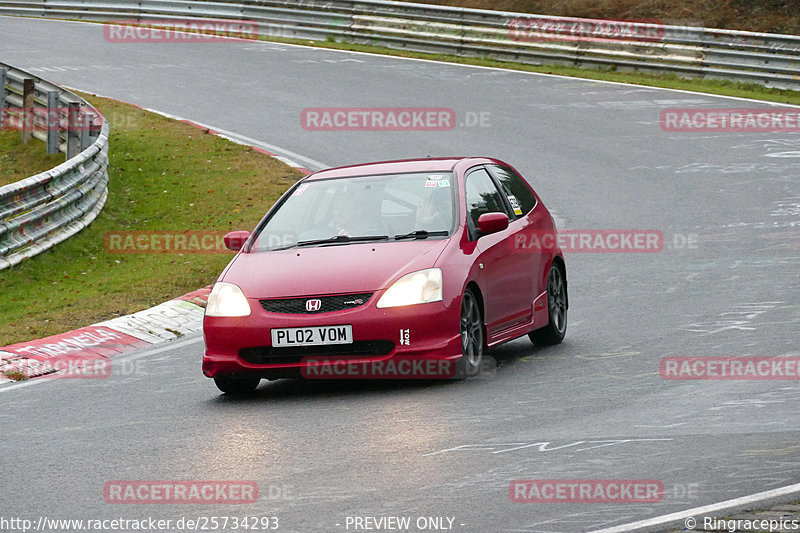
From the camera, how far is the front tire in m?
9.46

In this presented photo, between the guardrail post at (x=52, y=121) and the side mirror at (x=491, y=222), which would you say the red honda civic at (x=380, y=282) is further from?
the guardrail post at (x=52, y=121)

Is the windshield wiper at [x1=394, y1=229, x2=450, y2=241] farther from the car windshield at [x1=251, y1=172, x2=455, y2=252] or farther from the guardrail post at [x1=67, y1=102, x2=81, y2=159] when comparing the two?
the guardrail post at [x1=67, y1=102, x2=81, y2=159]

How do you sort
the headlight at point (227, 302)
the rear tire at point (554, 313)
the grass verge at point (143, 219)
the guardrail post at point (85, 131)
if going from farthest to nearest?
the guardrail post at point (85, 131)
the grass verge at point (143, 219)
the rear tire at point (554, 313)
the headlight at point (227, 302)


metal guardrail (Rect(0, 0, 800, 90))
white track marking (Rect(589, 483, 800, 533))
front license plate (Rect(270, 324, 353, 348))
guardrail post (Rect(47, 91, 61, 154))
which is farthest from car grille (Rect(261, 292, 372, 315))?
metal guardrail (Rect(0, 0, 800, 90))

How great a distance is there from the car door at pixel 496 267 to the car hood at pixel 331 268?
495 millimetres

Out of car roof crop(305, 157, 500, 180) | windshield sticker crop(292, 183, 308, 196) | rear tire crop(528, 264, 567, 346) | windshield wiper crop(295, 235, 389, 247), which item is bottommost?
rear tire crop(528, 264, 567, 346)

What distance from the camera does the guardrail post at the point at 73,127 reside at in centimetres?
1905

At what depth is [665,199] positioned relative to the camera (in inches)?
719

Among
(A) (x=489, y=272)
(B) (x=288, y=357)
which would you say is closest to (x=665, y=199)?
(A) (x=489, y=272)

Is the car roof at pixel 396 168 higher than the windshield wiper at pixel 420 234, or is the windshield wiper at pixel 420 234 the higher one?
the car roof at pixel 396 168

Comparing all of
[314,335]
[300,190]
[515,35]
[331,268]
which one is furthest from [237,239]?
[515,35]

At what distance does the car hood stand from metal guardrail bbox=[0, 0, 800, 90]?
18.8 meters

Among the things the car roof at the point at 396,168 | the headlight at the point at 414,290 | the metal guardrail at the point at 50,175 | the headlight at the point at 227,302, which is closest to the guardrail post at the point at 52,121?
the metal guardrail at the point at 50,175

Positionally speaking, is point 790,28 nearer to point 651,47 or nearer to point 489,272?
point 651,47
